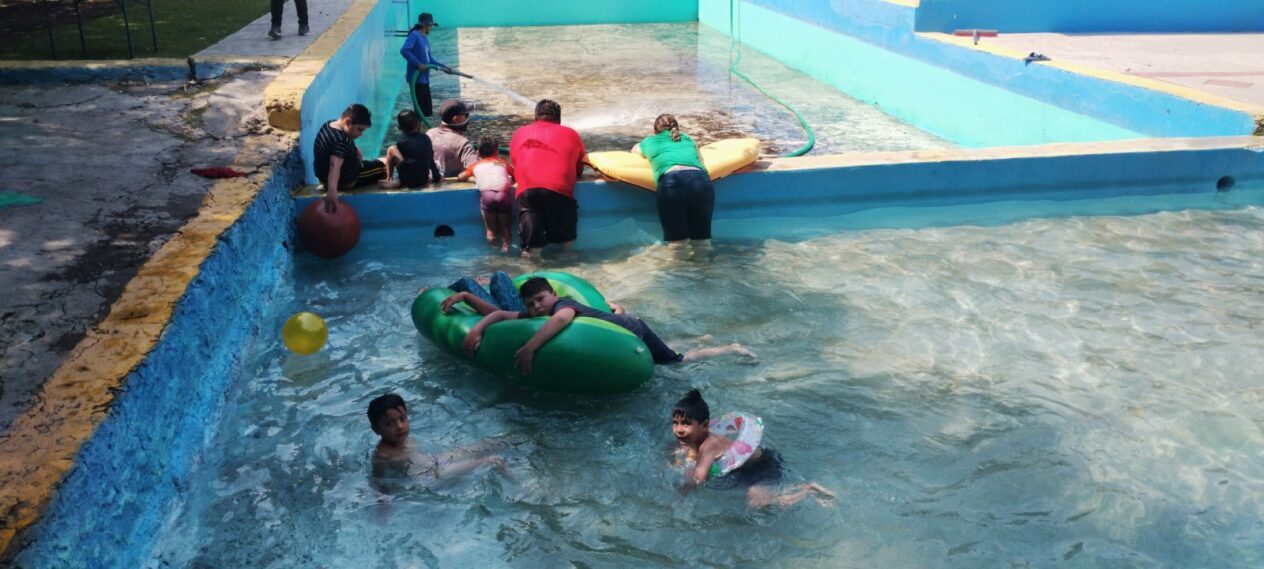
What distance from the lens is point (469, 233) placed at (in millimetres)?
7270

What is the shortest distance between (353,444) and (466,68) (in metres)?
11.0

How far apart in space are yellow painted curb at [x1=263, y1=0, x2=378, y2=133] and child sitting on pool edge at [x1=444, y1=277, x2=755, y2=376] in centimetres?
259

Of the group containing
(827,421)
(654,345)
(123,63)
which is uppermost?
(123,63)

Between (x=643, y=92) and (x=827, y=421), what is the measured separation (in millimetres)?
8501

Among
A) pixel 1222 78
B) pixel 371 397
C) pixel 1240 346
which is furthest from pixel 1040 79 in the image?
pixel 371 397

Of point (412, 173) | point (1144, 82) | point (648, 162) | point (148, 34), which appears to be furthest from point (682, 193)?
point (148, 34)

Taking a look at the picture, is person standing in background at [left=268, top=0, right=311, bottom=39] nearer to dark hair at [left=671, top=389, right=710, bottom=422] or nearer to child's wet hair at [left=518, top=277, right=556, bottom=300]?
child's wet hair at [left=518, top=277, right=556, bottom=300]

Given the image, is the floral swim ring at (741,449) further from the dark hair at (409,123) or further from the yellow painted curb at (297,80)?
the yellow painted curb at (297,80)

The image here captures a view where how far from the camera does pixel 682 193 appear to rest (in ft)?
22.6

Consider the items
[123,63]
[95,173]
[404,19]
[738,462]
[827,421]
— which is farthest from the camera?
[404,19]

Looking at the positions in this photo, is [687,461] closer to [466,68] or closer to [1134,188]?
[1134,188]

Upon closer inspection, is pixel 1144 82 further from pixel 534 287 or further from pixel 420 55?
pixel 420 55

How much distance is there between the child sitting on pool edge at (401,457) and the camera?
4.25 m

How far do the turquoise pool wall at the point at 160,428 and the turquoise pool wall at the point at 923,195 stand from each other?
204 centimetres
